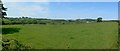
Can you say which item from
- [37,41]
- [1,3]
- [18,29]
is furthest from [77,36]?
[1,3]

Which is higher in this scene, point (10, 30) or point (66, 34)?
point (10, 30)

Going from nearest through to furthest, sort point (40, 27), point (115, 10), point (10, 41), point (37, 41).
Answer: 1. point (10, 41)
2. point (115, 10)
3. point (37, 41)
4. point (40, 27)

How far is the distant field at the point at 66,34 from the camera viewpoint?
2017cm

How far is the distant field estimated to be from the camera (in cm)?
2017

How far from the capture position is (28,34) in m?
22.9

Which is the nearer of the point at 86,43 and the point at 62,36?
the point at 86,43

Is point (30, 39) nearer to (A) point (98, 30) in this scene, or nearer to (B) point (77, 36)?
(B) point (77, 36)

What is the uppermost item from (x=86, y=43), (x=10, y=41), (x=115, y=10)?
(x=115, y=10)

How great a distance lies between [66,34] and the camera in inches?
915

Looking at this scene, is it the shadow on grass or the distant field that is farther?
the shadow on grass

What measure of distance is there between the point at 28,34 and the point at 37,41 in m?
2.23

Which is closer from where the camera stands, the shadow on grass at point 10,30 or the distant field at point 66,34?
the distant field at point 66,34

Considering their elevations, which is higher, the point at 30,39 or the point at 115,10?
the point at 115,10

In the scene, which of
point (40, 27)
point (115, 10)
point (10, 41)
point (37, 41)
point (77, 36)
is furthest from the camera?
point (40, 27)
